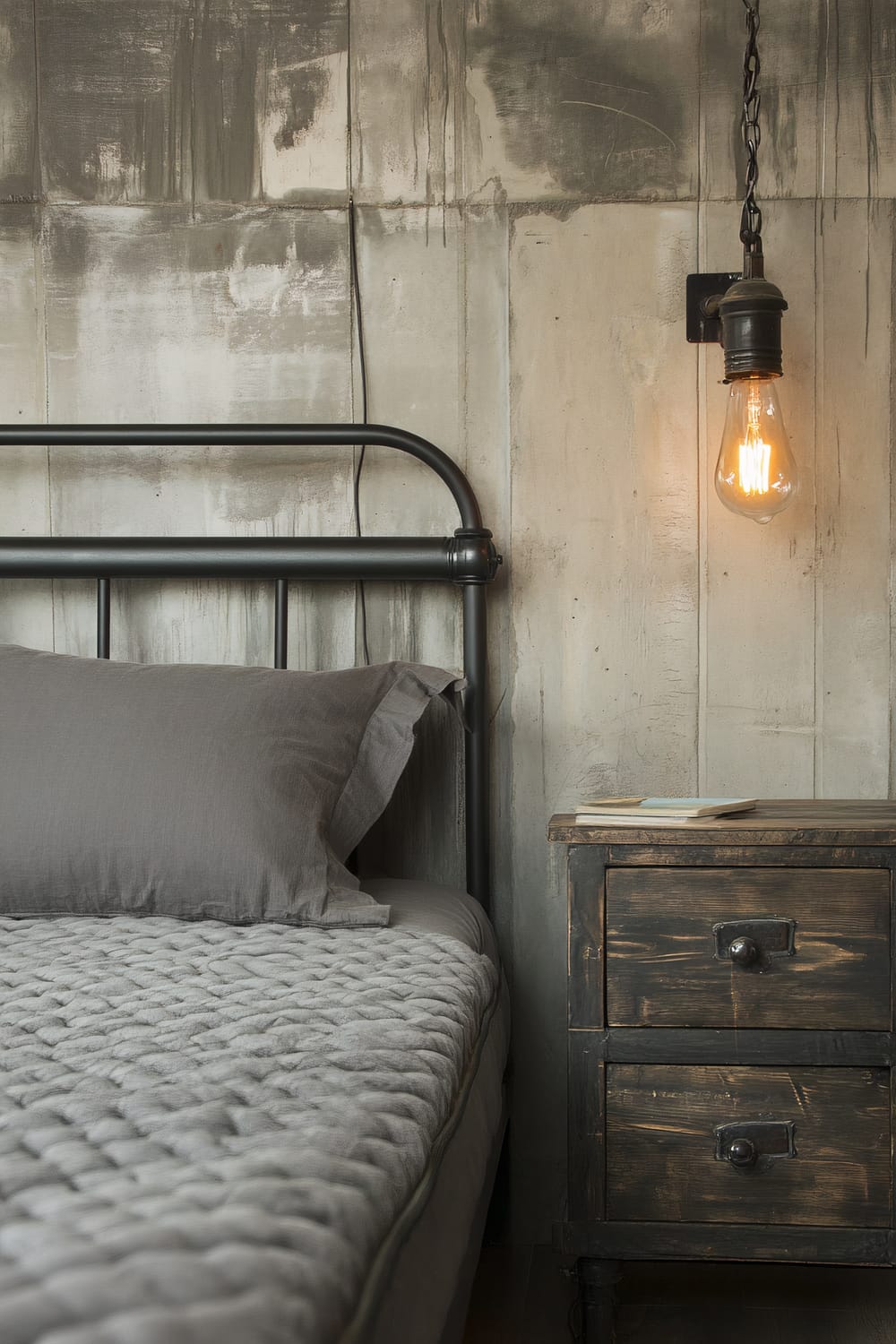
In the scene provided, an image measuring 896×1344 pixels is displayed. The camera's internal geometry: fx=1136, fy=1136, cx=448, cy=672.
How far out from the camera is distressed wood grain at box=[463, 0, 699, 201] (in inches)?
72.2

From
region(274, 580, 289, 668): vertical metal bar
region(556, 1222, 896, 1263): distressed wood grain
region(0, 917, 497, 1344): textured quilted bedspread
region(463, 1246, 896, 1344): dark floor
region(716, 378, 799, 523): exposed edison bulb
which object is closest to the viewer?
region(0, 917, 497, 1344): textured quilted bedspread

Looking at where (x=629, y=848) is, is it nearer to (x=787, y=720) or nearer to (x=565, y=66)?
(x=787, y=720)

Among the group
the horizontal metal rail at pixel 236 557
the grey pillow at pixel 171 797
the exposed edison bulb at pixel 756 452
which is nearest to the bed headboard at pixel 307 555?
the horizontal metal rail at pixel 236 557

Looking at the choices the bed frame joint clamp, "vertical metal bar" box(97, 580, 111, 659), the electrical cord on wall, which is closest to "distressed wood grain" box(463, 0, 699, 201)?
the electrical cord on wall

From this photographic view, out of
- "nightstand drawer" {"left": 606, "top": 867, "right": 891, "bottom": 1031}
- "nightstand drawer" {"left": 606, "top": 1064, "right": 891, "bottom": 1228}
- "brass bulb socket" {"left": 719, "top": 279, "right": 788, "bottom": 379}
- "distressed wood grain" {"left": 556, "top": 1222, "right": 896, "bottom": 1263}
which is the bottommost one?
"distressed wood grain" {"left": 556, "top": 1222, "right": 896, "bottom": 1263}

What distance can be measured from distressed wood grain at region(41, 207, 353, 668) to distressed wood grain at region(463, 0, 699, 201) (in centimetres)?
31

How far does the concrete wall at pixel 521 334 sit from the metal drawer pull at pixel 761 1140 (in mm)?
528

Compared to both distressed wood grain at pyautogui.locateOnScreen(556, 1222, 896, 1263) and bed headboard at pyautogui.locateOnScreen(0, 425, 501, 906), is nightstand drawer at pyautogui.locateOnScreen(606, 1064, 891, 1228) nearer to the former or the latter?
distressed wood grain at pyautogui.locateOnScreen(556, 1222, 896, 1263)

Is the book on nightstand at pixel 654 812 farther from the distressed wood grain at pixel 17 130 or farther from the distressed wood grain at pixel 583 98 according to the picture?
the distressed wood grain at pixel 17 130

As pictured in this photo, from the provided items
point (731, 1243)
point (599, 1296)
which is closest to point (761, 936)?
point (731, 1243)

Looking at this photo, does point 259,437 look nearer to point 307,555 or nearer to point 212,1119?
point 307,555

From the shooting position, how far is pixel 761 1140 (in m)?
1.34

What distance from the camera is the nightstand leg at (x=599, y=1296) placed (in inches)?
54.6

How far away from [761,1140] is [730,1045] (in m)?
0.11
